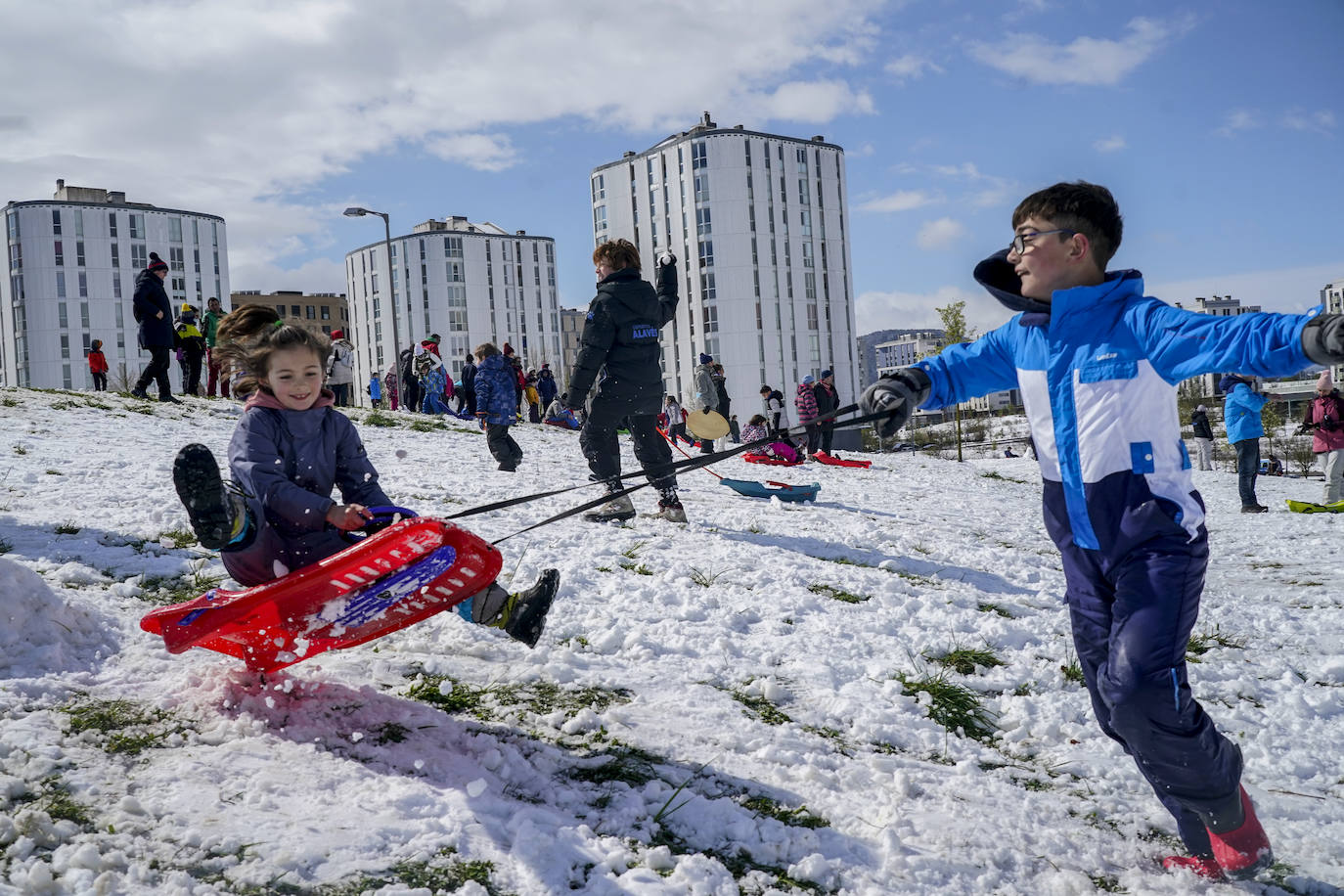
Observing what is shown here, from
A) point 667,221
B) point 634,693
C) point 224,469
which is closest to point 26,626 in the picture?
point 634,693

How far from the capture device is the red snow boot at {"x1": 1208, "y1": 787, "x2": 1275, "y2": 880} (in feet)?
8.39

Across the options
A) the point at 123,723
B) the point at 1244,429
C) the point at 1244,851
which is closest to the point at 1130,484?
the point at 1244,851

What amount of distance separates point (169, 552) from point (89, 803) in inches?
116

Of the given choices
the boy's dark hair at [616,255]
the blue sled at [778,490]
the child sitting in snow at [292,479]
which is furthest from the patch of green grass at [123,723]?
the blue sled at [778,490]

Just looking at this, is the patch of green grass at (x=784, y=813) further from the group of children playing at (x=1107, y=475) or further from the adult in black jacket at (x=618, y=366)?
the adult in black jacket at (x=618, y=366)

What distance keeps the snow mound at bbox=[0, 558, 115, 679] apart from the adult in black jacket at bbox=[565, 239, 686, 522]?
3724 millimetres

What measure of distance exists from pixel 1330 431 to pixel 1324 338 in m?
12.2

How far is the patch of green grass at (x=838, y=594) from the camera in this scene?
524 cm

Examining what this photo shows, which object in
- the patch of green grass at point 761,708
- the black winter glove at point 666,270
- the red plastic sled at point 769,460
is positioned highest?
the black winter glove at point 666,270

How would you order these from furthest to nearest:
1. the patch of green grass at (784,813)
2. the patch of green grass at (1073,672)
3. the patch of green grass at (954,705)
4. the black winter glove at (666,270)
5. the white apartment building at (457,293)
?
the white apartment building at (457,293) → the black winter glove at (666,270) → the patch of green grass at (1073,672) → the patch of green grass at (954,705) → the patch of green grass at (784,813)

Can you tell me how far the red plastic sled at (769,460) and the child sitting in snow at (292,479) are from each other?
1115 centimetres

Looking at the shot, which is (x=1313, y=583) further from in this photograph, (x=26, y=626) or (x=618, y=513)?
(x=26, y=626)

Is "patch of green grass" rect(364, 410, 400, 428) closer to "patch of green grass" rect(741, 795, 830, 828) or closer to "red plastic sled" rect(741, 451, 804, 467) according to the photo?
"red plastic sled" rect(741, 451, 804, 467)

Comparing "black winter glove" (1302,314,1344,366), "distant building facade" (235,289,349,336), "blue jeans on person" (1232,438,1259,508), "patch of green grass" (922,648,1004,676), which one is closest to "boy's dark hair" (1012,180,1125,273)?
"black winter glove" (1302,314,1344,366)
